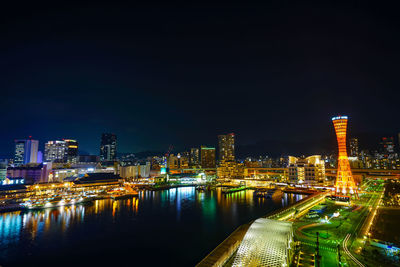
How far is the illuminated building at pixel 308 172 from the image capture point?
53.5 meters

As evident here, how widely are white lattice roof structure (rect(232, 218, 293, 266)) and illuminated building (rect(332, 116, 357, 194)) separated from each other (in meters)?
25.2

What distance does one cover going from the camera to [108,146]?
170500 mm

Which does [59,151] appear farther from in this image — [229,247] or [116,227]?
[229,247]

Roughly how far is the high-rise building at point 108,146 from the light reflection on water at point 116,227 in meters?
141

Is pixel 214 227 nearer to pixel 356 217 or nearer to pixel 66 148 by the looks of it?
→ pixel 356 217

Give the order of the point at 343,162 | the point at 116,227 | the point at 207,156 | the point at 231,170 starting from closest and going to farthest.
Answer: the point at 116,227 → the point at 343,162 → the point at 231,170 → the point at 207,156

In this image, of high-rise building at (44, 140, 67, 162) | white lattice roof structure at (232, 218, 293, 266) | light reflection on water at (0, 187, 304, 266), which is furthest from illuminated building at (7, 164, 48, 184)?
high-rise building at (44, 140, 67, 162)

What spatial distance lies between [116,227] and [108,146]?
15863 centimetres

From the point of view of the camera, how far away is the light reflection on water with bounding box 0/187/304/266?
1880cm

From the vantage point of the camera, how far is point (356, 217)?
75.3 ft

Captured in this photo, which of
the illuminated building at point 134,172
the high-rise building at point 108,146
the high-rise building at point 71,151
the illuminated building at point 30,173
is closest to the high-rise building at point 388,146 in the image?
the illuminated building at point 134,172

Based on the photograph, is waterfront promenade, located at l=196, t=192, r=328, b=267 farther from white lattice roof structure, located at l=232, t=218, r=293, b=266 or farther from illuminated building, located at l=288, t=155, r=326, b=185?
illuminated building, located at l=288, t=155, r=326, b=185

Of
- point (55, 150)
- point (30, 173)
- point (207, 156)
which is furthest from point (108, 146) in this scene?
point (30, 173)

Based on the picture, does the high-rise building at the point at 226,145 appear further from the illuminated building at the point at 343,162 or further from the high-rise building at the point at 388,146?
the illuminated building at the point at 343,162
